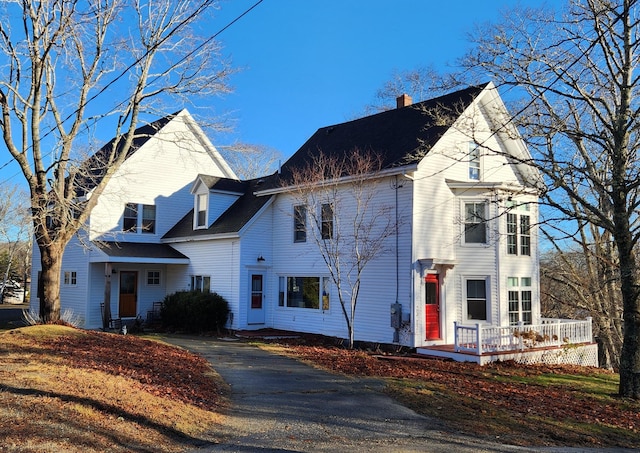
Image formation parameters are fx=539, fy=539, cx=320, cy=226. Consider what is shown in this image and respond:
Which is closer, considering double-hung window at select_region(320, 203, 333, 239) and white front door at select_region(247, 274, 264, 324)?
double-hung window at select_region(320, 203, 333, 239)

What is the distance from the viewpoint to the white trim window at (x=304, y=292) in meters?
19.3

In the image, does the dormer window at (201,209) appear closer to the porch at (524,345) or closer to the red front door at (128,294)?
the red front door at (128,294)

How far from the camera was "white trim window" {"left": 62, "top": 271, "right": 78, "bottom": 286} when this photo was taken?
23.8 metres

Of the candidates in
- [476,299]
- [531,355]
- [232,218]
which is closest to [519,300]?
[476,299]

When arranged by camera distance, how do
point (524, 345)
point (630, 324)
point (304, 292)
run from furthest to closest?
point (304, 292), point (524, 345), point (630, 324)

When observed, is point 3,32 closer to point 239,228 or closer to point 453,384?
point 239,228

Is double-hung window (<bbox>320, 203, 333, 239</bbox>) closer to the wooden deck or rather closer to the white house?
the white house

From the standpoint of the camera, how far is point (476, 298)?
58.7 feet

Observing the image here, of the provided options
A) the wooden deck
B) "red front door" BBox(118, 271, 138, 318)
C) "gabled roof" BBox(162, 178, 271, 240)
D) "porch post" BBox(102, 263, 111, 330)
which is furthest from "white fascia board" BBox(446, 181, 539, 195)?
"red front door" BBox(118, 271, 138, 318)

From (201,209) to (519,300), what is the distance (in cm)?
1361

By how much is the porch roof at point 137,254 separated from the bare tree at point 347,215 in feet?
22.2

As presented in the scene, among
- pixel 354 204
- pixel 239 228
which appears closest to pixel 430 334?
pixel 354 204

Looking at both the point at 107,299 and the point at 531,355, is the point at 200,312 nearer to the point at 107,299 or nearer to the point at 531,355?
→ the point at 107,299

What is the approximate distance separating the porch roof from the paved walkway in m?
10.8
